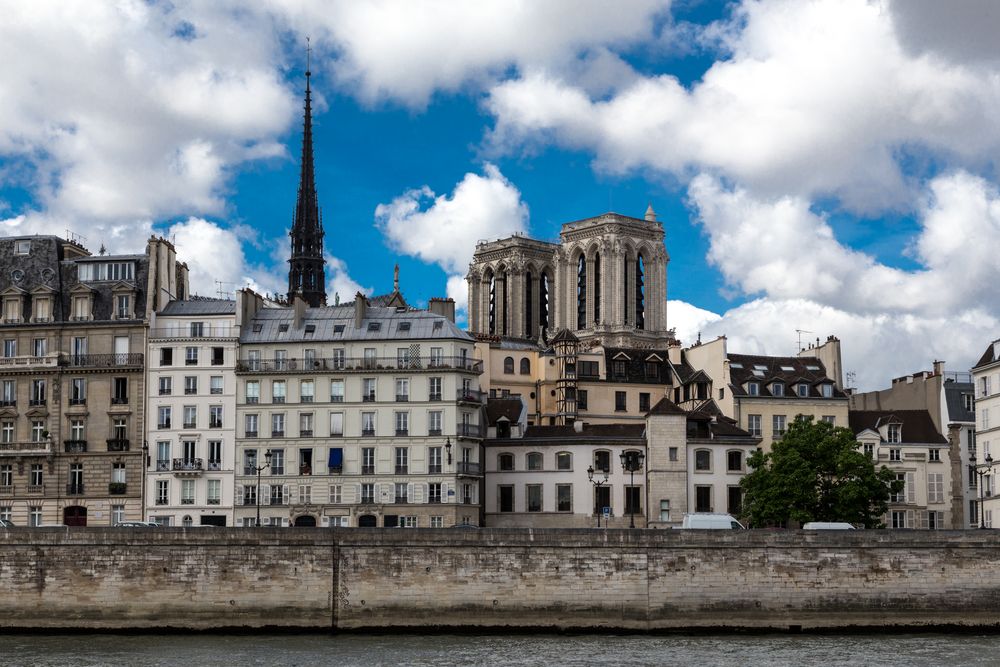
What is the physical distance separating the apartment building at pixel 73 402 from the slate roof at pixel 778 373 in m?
34.5

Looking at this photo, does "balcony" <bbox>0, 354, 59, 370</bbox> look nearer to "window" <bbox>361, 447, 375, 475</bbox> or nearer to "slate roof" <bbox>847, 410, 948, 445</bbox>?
"window" <bbox>361, 447, 375, 475</bbox>

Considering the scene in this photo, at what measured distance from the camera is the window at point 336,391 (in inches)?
3349

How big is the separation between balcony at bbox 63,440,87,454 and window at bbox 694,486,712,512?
107 feet

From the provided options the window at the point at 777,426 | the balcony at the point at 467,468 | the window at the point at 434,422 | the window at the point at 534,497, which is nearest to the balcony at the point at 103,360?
the window at the point at 434,422

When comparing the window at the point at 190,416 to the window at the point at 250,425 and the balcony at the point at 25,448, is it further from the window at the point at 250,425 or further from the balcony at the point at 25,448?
the balcony at the point at 25,448

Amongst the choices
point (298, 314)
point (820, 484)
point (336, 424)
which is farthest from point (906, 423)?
point (298, 314)

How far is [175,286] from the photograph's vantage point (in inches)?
3563

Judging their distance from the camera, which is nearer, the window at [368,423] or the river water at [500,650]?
the river water at [500,650]

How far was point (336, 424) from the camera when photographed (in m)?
84.9

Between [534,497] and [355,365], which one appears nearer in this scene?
[355,365]

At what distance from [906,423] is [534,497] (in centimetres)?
2324

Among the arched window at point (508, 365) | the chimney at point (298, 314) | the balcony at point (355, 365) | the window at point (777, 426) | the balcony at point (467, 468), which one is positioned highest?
the chimney at point (298, 314)

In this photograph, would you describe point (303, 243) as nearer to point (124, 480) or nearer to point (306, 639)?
point (124, 480)

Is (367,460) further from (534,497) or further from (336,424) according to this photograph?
(534,497)
